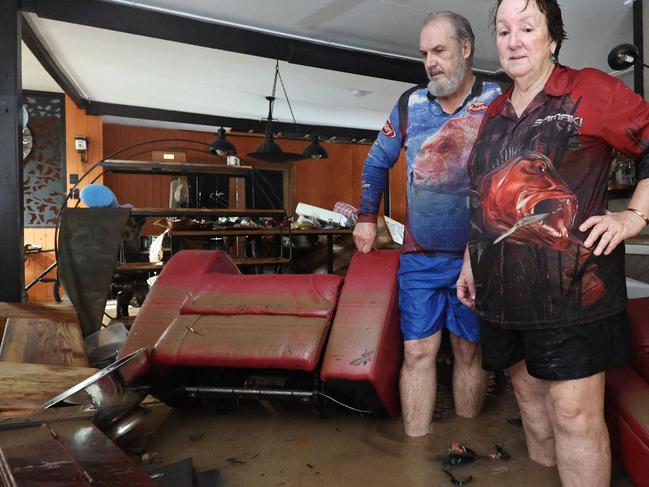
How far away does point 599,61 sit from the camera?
206 inches

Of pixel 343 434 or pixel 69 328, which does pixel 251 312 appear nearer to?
pixel 343 434

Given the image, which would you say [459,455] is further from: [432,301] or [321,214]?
[321,214]

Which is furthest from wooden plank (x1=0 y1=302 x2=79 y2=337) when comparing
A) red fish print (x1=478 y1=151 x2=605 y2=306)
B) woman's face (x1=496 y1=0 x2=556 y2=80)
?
woman's face (x1=496 y1=0 x2=556 y2=80)

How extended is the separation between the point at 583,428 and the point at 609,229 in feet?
1.57

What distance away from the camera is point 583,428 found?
3.58 feet

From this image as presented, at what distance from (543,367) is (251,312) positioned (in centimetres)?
Result: 104

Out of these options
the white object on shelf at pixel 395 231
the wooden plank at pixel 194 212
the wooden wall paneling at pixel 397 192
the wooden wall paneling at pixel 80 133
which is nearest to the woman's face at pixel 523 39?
the wooden plank at pixel 194 212

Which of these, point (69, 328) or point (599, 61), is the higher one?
point (599, 61)

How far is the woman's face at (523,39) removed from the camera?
3.44 feet

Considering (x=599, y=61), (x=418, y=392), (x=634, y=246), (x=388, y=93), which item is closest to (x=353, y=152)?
(x=388, y=93)

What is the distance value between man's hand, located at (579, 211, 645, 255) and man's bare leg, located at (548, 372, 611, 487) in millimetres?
315

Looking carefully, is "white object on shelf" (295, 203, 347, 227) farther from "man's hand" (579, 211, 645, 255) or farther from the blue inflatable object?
"man's hand" (579, 211, 645, 255)

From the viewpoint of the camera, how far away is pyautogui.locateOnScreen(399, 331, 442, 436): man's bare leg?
1.67m

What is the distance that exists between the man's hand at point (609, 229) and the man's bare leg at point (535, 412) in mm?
494
